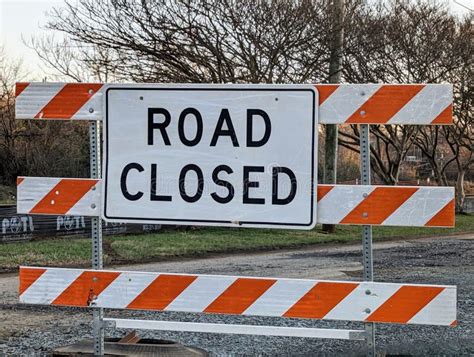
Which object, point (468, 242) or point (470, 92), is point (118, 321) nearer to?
point (468, 242)

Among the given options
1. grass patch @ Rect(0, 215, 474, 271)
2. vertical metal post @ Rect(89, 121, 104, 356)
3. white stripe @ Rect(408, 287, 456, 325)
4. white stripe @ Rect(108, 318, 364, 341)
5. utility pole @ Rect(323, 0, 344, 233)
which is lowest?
grass patch @ Rect(0, 215, 474, 271)

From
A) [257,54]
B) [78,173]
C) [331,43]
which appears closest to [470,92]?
[331,43]

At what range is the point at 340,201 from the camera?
4.08m

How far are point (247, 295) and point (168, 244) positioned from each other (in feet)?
44.6

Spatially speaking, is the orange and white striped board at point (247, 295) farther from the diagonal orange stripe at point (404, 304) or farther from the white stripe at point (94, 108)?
the white stripe at point (94, 108)

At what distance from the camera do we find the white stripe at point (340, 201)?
406cm

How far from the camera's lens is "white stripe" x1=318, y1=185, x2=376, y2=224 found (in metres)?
4.06

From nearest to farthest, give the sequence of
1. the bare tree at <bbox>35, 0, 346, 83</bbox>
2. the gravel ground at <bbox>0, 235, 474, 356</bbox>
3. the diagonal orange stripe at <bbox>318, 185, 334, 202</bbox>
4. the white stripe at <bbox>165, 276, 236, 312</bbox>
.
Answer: the diagonal orange stripe at <bbox>318, 185, 334, 202</bbox>, the white stripe at <bbox>165, 276, 236, 312</bbox>, the gravel ground at <bbox>0, 235, 474, 356</bbox>, the bare tree at <bbox>35, 0, 346, 83</bbox>

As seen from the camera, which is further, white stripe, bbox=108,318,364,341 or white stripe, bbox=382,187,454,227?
white stripe, bbox=108,318,364,341

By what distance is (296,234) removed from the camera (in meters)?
Result: 22.5

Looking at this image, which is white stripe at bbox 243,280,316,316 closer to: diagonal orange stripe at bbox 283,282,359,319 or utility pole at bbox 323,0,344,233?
diagonal orange stripe at bbox 283,282,359,319

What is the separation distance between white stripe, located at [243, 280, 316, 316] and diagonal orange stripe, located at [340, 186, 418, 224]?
488 mm

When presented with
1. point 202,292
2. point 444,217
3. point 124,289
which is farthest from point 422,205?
point 124,289

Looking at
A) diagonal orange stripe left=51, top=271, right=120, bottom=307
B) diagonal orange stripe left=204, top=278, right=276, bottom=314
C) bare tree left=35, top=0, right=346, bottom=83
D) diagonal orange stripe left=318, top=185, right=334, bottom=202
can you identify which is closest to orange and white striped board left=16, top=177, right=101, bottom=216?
diagonal orange stripe left=51, top=271, right=120, bottom=307
